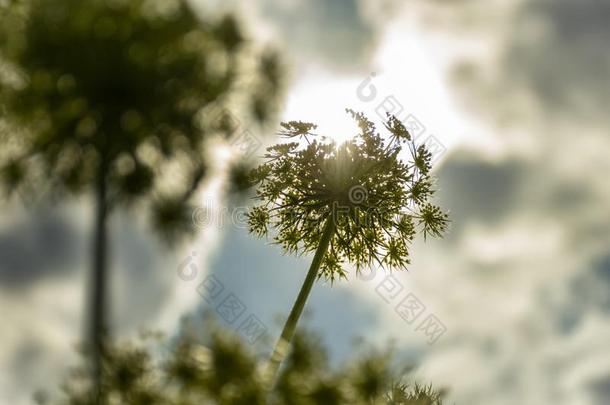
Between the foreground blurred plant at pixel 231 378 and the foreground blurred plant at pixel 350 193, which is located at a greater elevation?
the foreground blurred plant at pixel 350 193

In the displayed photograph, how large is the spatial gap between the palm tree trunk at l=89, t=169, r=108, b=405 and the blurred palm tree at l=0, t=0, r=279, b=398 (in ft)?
0.05

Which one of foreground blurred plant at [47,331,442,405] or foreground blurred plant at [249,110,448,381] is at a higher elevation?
foreground blurred plant at [249,110,448,381]

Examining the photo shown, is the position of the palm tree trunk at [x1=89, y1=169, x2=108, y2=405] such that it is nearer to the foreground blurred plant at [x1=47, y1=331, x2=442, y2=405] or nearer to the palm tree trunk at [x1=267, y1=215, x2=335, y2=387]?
the foreground blurred plant at [x1=47, y1=331, x2=442, y2=405]

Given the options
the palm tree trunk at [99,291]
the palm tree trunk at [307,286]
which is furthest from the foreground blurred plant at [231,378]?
the palm tree trunk at [307,286]

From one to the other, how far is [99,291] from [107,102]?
2202 millimetres

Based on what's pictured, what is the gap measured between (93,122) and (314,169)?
6506 millimetres

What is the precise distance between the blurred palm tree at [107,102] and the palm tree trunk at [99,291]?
14 millimetres

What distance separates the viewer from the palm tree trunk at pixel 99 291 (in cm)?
709

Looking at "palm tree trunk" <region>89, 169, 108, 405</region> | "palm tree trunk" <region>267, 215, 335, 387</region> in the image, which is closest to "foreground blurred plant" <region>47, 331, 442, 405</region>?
"palm tree trunk" <region>89, 169, 108, 405</region>

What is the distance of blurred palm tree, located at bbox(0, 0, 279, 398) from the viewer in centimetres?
746

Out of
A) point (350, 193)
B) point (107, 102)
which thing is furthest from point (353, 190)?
point (107, 102)

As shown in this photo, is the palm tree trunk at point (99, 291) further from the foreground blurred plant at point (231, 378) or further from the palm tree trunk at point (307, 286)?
the palm tree trunk at point (307, 286)

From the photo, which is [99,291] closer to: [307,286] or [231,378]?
[231,378]

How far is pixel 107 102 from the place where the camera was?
7.52m
